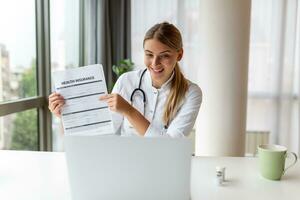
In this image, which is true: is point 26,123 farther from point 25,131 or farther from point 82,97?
point 82,97

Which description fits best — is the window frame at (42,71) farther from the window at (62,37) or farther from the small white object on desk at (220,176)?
the small white object on desk at (220,176)

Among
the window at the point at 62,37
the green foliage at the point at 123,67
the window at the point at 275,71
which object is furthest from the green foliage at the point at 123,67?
the window at the point at 275,71

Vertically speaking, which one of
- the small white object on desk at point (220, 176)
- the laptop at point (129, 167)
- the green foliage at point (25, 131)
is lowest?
the green foliage at point (25, 131)

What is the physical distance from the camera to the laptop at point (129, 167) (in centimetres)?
85

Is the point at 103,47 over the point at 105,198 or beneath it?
over

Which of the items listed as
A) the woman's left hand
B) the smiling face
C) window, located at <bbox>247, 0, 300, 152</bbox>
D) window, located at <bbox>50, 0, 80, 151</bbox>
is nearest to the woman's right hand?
the woman's left hand

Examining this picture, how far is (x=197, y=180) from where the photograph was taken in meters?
1.16

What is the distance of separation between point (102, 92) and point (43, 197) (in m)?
0.38

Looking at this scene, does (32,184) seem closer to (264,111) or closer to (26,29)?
(26,29)

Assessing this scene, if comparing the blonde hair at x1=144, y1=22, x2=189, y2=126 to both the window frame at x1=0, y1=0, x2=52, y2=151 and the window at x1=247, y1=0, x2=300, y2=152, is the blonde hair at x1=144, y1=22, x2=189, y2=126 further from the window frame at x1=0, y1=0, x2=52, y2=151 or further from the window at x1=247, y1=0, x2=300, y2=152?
the window at x1=247, y1=0, x2=300, y2=152

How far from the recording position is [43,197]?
1011mm

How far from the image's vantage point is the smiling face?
1459 millimetres

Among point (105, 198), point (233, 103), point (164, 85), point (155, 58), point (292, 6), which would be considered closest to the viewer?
point (105, 198)

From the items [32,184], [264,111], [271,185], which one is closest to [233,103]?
[264,111]
